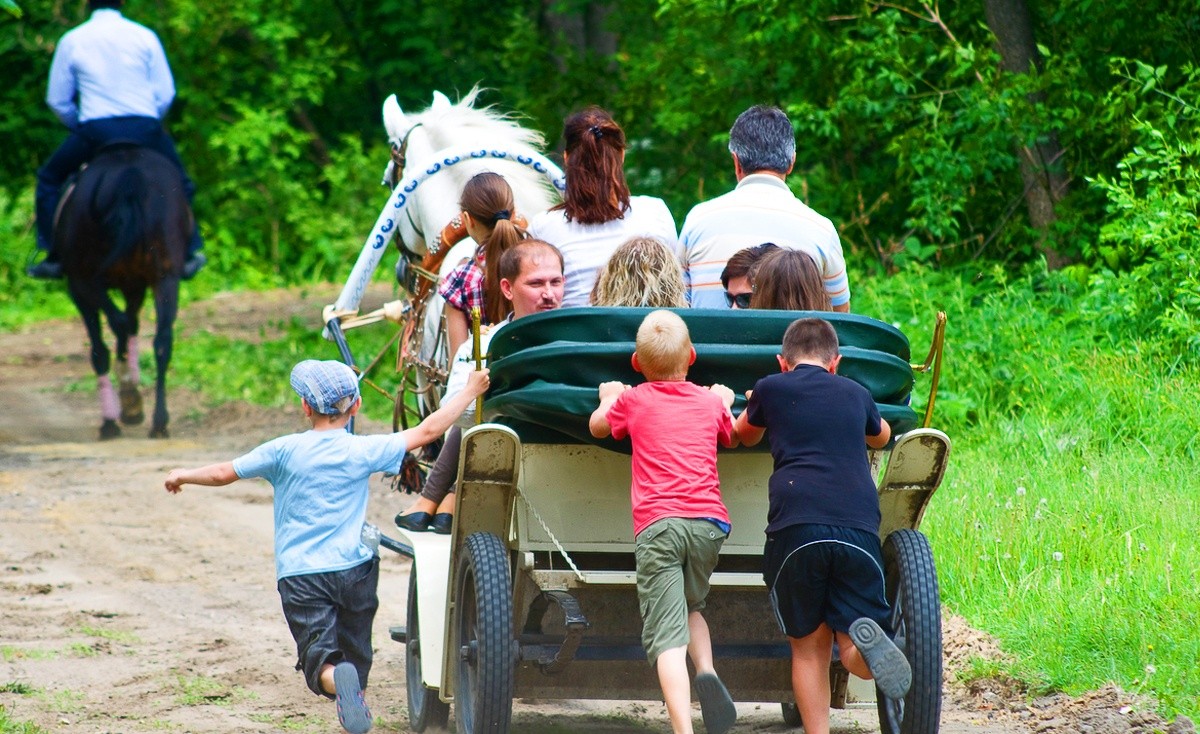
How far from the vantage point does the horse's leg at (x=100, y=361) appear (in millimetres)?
11000

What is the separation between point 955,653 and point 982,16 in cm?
606

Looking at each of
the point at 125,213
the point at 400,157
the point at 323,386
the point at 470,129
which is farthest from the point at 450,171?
the point at 125,213

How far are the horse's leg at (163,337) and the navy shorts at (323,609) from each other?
6788mm

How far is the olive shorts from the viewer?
383cm

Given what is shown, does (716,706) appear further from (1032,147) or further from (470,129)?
(1032,147)

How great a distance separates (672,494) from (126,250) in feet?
26.7

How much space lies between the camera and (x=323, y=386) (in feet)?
14.4

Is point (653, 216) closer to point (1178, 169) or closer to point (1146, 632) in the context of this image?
point (1146, 632)

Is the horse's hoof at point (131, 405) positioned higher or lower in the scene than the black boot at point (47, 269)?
lower

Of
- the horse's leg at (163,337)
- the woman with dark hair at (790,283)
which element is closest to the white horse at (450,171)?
the woman with dark hair at (790,283)

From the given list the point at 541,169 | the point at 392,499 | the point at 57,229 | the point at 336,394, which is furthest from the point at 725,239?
the point at 57,229

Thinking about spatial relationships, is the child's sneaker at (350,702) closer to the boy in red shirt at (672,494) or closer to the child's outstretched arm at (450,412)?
the child's outstretched arm at (450,412)

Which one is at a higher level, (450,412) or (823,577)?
(450,412)

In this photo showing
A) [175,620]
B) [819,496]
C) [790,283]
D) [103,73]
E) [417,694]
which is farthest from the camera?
[103,73]
